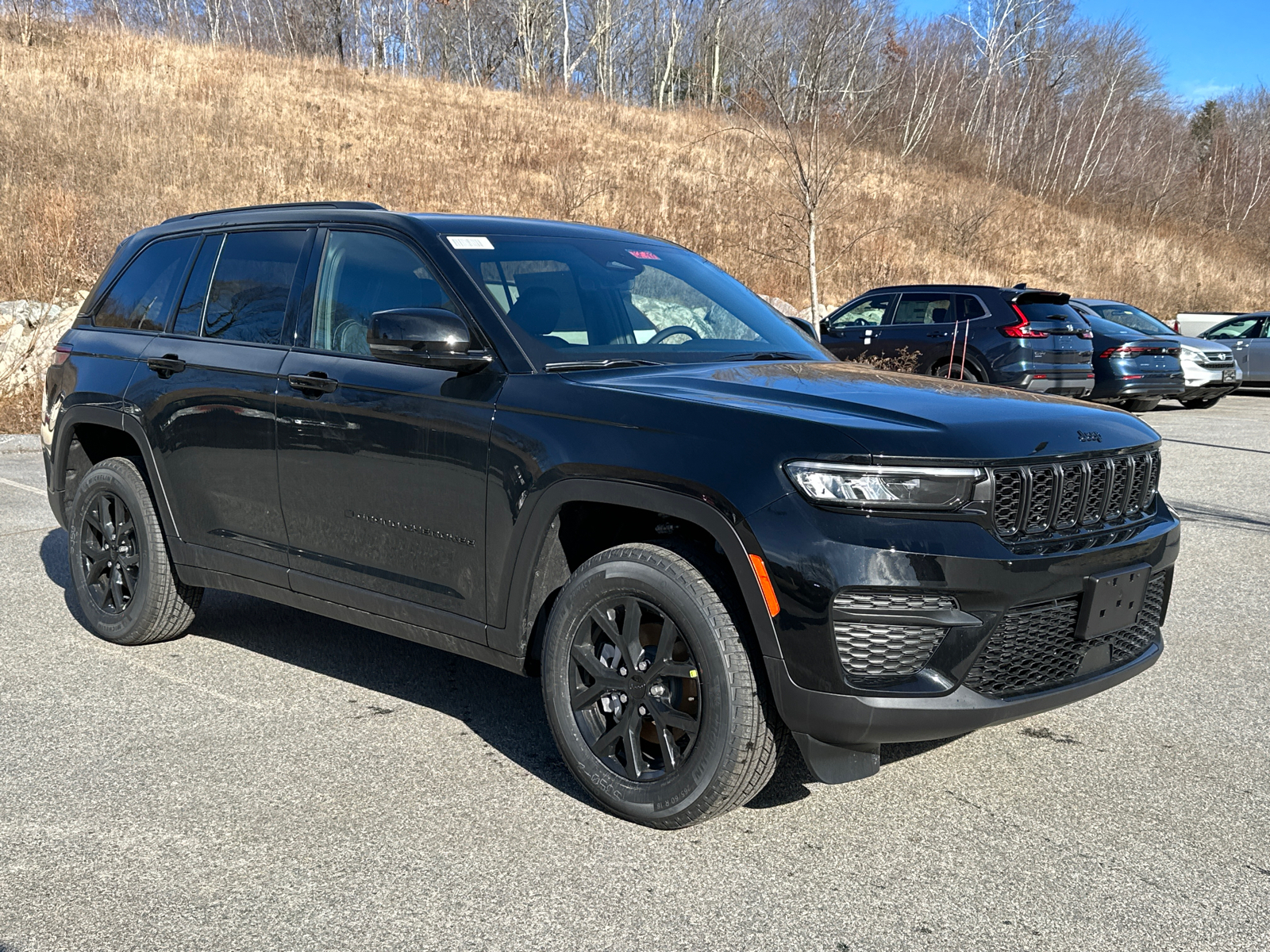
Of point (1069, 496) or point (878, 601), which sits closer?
point (878, 601)

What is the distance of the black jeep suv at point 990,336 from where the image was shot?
14672 mm

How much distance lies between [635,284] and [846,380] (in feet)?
3.40

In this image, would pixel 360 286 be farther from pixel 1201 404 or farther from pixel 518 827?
pixel 1201 404

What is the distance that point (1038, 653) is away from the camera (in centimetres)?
319

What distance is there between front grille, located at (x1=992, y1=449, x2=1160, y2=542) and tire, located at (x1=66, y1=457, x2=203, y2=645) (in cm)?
368

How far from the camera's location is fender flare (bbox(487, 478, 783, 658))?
308 centimetres

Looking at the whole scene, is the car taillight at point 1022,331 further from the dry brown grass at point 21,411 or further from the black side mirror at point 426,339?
the black side mirror at point 426,339

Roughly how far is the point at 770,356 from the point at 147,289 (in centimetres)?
301

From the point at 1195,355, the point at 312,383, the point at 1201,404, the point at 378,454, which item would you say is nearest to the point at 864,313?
the point at 1195,355

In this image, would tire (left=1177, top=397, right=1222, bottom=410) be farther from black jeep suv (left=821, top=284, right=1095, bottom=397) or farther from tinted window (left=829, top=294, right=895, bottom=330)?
tinted window (left=829, top=294, right=895, bottom=330)

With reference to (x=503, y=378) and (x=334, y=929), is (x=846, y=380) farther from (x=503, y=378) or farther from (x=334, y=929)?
(x=334, y=929)

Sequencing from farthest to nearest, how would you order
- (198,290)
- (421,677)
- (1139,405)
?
(1139,405), (198,290), (421,677)

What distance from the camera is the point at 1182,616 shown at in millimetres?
5941

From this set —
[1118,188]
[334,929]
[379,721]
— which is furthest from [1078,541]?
[1118,188]
